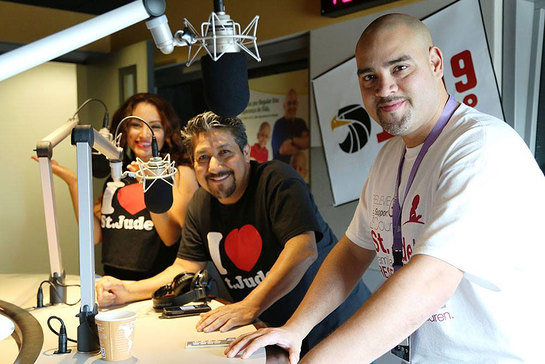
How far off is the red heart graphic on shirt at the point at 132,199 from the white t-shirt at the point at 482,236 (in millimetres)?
1393

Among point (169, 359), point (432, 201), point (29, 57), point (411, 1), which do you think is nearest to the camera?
point (29, 57)

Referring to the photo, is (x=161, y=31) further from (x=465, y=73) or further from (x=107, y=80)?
(x=107, y=80)

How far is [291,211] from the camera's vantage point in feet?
6.63

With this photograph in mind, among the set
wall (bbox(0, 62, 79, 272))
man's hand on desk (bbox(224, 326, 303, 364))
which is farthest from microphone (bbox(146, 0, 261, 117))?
wall (bbox(0, 62, 79, 272))

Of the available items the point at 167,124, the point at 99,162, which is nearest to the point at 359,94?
the point at 167,124

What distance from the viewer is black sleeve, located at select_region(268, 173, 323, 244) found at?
1995mm

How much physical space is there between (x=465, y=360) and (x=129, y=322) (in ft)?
2.44

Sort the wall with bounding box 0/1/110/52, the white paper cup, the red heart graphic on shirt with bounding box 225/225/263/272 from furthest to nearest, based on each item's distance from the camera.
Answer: the wall with bounding box 0/1/110/52
the red heart graphic on shirt with bounding box 225/225/263/272
the white paper cup

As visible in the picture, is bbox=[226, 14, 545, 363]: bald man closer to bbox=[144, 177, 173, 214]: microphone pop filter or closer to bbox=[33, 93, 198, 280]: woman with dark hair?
bbox=[144, 177, 173, 214]: microphone pop filter

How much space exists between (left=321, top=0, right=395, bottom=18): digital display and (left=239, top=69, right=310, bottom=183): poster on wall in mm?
377

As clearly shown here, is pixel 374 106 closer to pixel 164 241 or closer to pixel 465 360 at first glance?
pixel 465 360

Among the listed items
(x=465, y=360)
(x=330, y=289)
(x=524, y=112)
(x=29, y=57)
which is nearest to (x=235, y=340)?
(x=330, y=289)

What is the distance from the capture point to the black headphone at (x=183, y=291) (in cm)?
186

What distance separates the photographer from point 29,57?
2.89 feet
